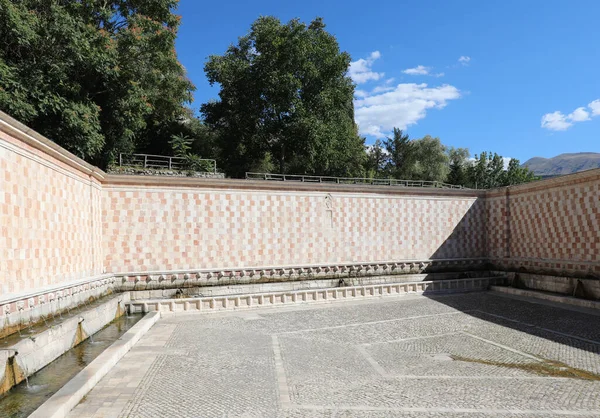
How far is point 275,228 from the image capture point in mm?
14992

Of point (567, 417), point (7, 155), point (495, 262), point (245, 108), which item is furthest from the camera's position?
point (245, 108)

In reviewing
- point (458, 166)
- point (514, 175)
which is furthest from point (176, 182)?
point (514, 175)

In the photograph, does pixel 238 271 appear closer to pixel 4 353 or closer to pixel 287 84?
pixel 4 353

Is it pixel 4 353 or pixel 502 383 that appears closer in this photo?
pixel 4 353

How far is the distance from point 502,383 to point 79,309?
27.8 feet

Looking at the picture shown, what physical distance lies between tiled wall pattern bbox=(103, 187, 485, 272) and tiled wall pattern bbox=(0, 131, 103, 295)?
5.63 feet

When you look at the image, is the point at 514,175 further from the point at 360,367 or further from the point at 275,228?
the point at 360,367

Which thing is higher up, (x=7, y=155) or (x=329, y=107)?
(x=329, y=107)

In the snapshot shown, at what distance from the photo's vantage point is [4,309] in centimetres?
681

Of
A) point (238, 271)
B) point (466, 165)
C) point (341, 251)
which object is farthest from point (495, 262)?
point (466, 165)

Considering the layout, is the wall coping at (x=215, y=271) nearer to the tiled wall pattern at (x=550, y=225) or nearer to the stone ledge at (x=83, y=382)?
the tiled wall pattern at (x=550, y=225)

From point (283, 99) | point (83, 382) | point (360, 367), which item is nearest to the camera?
point (83, 382)

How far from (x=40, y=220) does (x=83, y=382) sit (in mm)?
4239

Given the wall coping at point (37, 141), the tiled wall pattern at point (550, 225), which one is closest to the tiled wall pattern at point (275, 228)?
the tiled wall pattern at point (550, 225)
